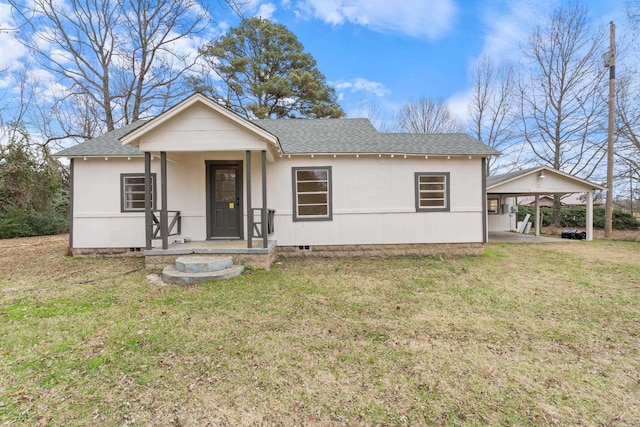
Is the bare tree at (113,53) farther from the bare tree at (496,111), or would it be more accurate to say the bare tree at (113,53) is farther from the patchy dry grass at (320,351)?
the bare tree at (496,111)

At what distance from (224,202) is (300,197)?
84.7 inches

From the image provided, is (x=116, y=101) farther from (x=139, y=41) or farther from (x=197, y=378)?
(x=197, y=378)

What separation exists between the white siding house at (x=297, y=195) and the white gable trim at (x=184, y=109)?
126 centimetres

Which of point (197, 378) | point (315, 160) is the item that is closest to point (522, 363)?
point (197, 378)

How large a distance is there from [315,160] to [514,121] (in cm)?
1852

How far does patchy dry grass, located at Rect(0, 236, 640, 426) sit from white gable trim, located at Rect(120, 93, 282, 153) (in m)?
3.07

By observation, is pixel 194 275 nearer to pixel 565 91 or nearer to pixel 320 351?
pixel 320 351

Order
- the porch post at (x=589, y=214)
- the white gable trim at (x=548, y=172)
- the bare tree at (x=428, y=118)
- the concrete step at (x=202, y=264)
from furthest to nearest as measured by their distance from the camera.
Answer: the bare tree at (x=428, y=118) → the porch post at (x=589, y=214) → the white gable trim at (x=548, y=172) → the concrete step at (x=202, y=264)

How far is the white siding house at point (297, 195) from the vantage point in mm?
7746

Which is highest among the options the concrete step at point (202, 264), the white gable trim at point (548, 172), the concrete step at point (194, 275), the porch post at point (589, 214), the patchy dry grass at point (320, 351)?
the white gable trim at point (548, 172)

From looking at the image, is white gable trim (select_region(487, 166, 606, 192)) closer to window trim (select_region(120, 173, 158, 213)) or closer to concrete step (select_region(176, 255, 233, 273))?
concrete step (select_region(176, 255, 233, 273))

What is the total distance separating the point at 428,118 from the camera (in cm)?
2233

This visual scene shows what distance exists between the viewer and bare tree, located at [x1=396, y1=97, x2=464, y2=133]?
22094 millimetres

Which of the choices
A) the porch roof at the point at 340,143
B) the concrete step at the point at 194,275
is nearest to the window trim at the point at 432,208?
the porch roof at the point at 340,143
